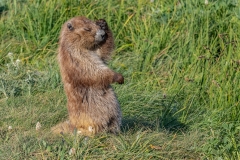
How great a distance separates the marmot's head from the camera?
5477 mm

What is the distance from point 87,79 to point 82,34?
39 centimetres

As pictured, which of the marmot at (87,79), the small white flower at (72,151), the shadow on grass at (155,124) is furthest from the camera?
the shadow on grass at (155,124)

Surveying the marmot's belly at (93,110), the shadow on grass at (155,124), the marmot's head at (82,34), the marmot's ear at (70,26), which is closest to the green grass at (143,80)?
the shadow on grass at (155,124)

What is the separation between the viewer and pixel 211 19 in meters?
7.57

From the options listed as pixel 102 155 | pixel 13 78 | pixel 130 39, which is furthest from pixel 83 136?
pixel 130 39

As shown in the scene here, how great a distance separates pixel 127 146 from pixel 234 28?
8.72ft

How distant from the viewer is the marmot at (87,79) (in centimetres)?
543

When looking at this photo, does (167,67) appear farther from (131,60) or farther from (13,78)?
(13,78)

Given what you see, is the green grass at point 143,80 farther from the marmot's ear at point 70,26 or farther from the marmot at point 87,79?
the marmot's ear at point 70,26

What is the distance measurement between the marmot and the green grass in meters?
0.16

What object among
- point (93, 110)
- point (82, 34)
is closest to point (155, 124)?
point (93, 110)

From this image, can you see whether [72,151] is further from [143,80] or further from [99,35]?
[143,80]

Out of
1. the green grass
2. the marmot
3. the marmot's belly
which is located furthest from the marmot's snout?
the green grass

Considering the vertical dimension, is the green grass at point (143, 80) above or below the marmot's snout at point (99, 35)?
below
